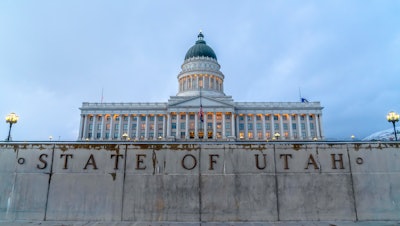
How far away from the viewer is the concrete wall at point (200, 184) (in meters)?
7.07

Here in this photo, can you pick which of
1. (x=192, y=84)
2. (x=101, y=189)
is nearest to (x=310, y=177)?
(x=101, y=189)

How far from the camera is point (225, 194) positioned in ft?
23.9

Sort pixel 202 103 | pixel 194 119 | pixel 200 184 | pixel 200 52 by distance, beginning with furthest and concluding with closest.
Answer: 1. pixel 200 52
2. pixel 194 119
3. pixel 202 103
4. pixel 200 184

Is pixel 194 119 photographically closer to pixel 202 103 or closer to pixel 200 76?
pixel 202 103

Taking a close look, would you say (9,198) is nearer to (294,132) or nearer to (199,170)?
(199,170)

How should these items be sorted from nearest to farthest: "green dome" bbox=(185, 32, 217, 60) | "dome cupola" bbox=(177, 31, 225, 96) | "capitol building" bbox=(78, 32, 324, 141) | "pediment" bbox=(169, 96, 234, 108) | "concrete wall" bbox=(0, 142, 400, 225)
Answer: "concrete wall" bbox=(0, 142, 400, 225), "pediment" bbox=(169, 96, 234, 108), "capitol building" bbox=(78, 32, 324, 141), "dome cupola" bbox=(177, 31, 225, 96), "green dome" bbox=(185, 32, 217, 60)

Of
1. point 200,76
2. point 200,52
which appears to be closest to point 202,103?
point 200,76

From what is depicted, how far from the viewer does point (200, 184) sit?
7395mm

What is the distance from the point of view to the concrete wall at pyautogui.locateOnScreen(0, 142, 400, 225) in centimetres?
707

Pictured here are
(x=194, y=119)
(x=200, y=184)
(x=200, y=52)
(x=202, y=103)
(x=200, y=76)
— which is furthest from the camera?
(x=200, y=52)

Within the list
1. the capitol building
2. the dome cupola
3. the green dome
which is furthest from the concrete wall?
the green dome

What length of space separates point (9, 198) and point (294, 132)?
79.1 m

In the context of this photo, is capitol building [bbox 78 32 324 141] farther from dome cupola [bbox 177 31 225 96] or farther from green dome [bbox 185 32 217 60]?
green dome [bbox 185 32 217 60]

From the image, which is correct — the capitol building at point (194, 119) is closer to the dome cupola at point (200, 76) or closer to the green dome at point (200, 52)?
the dome cupola at point (200, 76)
